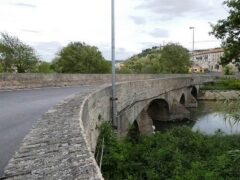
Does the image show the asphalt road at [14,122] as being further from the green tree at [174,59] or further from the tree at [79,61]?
the green tree at [174,59]

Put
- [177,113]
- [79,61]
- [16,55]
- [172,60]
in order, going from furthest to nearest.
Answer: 1. [172,60]
2. [79,61]
3. [16,55]
4. [177,113]

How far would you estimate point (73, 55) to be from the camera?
6172 centimetres

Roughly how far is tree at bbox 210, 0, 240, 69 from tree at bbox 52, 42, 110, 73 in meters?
37.8

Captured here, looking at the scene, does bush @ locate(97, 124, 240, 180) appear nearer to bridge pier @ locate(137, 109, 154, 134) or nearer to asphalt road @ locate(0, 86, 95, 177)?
asphalt road @ locate(0, 86, 95, 177)

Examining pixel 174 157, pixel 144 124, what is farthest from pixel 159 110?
pixel 174 157

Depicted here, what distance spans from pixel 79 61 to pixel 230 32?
39385 mm

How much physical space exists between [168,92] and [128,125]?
15132mm

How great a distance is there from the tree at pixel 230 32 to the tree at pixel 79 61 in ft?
124

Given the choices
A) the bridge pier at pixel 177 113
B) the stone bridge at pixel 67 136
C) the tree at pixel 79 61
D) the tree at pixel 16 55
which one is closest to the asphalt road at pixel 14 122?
the stone bridge at pixel 67 136

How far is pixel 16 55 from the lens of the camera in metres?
40.5

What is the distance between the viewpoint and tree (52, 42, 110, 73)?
60844 mm

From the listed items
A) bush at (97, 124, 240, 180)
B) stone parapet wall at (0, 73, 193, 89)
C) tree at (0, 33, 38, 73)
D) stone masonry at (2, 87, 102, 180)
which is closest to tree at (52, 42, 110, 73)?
tree at (0, 33, 38, 73)

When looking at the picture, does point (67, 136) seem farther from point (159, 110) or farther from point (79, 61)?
point (79, 61)

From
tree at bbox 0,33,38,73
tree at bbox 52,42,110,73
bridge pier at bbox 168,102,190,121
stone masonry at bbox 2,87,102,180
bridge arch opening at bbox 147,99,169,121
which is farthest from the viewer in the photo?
tree at bbox 52,42,110,73
